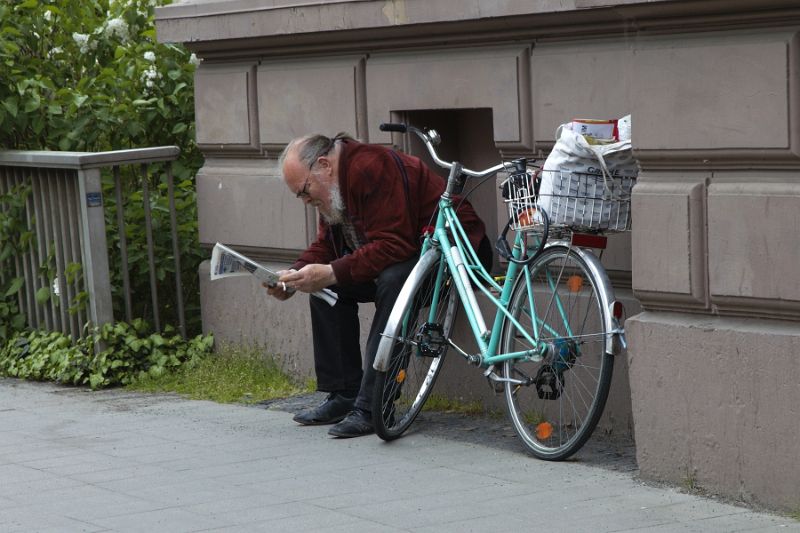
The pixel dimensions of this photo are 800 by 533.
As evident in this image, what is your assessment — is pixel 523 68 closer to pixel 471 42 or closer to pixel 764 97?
pixel 471 42

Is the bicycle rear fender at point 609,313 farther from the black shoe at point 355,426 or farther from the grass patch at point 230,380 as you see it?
the grass patch at point 230,380

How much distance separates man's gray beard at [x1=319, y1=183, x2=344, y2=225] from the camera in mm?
6320

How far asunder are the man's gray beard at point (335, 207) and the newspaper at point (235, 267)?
33cm

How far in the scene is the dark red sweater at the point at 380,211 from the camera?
20.5ft

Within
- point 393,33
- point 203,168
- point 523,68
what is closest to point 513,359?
point 523,68

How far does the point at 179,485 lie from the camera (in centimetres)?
557

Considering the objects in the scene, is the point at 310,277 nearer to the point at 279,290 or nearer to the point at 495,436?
the point at 279,290

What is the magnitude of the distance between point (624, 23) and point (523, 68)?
0.66m

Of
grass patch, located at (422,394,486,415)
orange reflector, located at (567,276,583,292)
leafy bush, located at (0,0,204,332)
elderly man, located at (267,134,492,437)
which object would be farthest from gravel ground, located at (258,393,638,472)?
leafy bush, located at (0,0,204,332)

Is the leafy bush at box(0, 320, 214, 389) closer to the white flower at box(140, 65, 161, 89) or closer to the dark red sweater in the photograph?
the white flower at box(140, 65, 161, 89)

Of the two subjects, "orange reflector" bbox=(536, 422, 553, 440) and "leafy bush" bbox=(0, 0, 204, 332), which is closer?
"orange reflector" bbox=(536, 422, 553, 440)

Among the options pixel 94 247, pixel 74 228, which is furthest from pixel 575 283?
pixel 74 228

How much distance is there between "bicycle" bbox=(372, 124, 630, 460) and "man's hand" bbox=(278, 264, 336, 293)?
396 millimetres

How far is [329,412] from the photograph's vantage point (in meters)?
6.68
